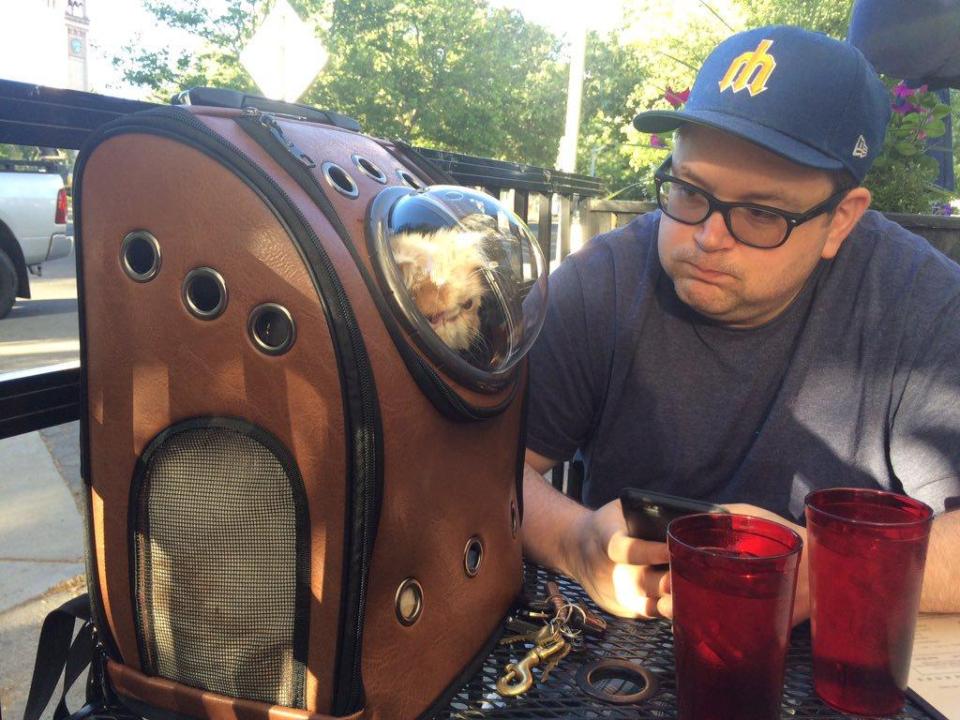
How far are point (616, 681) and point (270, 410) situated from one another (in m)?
0.48

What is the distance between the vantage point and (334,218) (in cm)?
81

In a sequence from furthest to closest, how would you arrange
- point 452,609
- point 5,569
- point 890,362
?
point 5,569
point 890,362
point 452,609

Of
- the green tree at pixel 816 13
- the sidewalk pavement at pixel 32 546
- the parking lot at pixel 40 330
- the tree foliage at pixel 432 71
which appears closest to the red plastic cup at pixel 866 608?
the sidewalk pavement at pixel 32 546

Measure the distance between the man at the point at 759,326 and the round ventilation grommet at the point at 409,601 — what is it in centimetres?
39

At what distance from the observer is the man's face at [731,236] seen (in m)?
1.43

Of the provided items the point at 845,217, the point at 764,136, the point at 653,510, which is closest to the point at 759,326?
the point at 845,217

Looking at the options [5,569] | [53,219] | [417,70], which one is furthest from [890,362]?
[417,70]

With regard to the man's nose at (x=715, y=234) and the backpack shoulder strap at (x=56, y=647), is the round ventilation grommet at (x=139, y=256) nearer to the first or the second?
the backpack shoulder strap at (x=56, y=647)

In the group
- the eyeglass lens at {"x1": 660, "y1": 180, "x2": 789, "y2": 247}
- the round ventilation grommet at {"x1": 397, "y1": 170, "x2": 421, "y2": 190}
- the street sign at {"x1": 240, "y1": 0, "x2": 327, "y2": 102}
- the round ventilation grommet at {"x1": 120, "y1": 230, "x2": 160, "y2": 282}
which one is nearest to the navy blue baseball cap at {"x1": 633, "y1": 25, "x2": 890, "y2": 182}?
the eyeglass lens at {"x1": 660, "y1": 180, "x2": 789, "y2": 247}

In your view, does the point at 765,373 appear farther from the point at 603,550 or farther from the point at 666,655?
the point at 666,655

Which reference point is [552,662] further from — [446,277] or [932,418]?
[932,418]

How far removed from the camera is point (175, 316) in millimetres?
810

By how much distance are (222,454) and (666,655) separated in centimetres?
55

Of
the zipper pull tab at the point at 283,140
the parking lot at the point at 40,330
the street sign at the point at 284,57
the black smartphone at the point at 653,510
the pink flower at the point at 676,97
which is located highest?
the street sign at the point at 284,57
